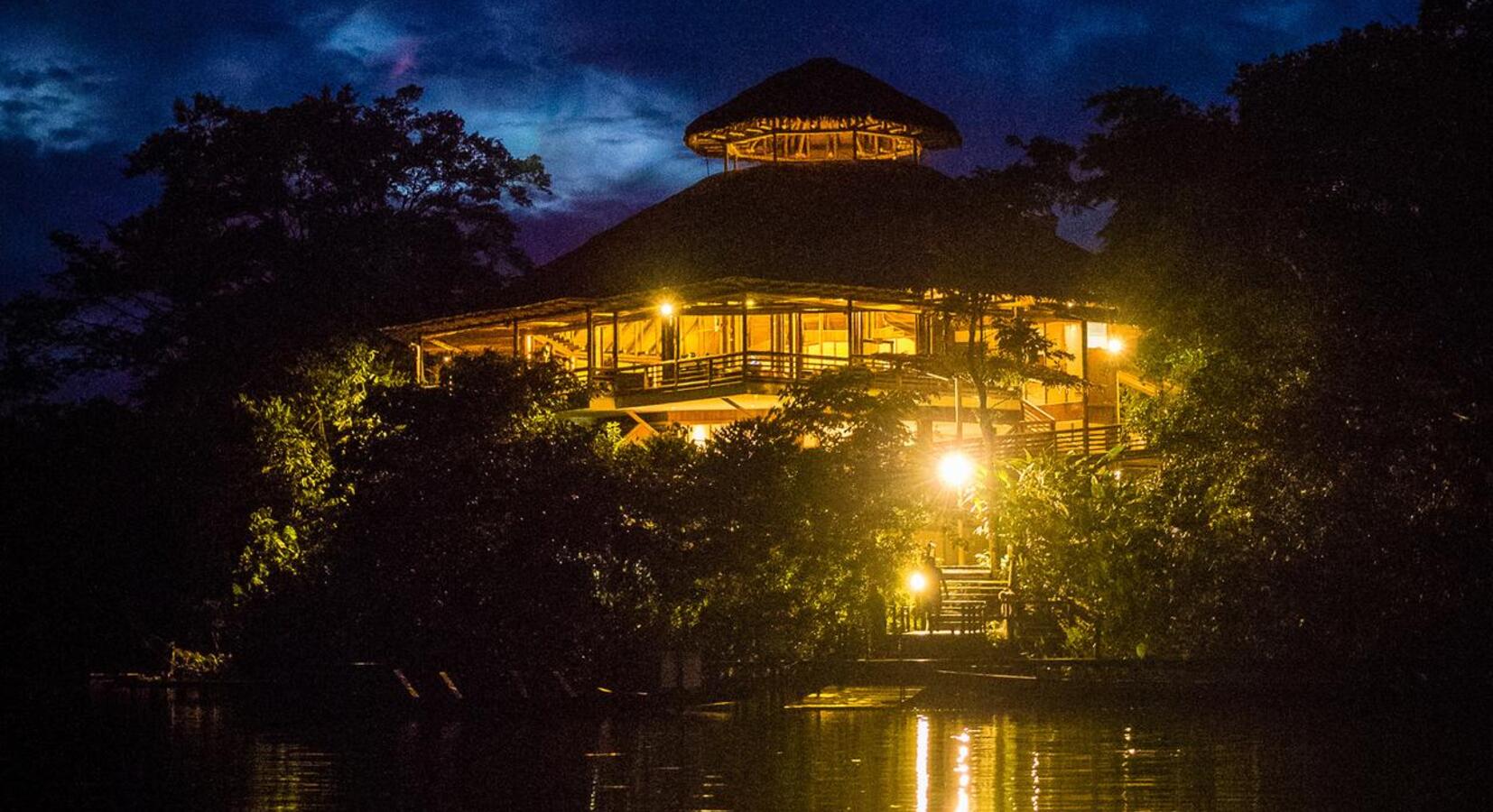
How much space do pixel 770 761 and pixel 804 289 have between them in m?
22.8

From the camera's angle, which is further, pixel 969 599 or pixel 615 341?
pixel 615 341

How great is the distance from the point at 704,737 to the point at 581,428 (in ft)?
28.8

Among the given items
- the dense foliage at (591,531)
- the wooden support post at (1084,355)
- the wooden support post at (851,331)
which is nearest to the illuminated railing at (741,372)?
the wooden support post at (851,331)

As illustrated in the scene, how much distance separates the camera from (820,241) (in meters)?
40.7

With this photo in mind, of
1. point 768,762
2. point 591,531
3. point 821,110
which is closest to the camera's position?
point 768,762

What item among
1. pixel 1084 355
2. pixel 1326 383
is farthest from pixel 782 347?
pixel 1326 383

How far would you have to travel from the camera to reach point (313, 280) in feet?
155

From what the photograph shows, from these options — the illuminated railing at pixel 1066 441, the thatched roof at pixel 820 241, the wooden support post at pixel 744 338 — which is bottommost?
the illuminated railing at pixel 1066 441

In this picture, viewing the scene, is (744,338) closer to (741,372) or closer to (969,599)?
(741,372)

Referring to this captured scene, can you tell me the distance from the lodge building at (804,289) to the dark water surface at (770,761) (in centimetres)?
1425

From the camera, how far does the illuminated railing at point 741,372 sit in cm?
3816

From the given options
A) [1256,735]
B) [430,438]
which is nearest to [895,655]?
[430,438]

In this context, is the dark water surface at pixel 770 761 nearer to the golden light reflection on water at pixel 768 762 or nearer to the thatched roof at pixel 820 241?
the golden light reflection on water at pixel 768 762

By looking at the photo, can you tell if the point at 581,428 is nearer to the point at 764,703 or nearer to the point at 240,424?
the point at 764,703
